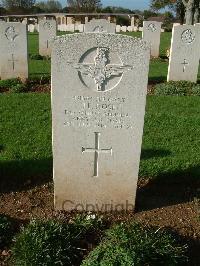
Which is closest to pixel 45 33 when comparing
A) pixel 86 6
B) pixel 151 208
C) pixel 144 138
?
pixel 144 138

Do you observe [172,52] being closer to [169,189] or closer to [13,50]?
[13,50]

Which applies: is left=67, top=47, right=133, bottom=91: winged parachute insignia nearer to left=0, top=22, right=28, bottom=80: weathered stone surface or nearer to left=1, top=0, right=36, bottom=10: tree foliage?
left=0, top=22, right=28, bottom=80: weathered stone surface

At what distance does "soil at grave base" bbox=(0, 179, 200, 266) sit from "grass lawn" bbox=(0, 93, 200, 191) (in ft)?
1.09

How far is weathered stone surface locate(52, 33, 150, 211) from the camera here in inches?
159

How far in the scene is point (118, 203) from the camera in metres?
4.88

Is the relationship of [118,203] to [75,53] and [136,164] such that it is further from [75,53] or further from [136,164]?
[75,53]

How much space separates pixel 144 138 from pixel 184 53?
5421 millimetres

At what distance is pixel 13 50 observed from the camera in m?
11.3

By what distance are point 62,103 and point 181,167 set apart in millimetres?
2457

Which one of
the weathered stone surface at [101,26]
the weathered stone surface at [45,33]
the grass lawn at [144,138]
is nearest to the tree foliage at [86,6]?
the weathered stone surface at [45,33]

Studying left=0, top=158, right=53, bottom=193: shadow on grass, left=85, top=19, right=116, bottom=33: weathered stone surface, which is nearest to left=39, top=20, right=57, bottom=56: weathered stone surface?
left=85, top=19, right=116, bottom=33: weathered stone surface

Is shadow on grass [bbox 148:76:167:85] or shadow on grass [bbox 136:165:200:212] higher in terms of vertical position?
shadow on grass [bbox 148:76:167:85]

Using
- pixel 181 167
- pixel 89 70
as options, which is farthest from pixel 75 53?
pixel 181 167

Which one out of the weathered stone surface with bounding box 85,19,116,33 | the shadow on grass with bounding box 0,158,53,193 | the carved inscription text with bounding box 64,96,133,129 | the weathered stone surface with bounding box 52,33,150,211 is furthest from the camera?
the weathered stone surface with bounding box 85,19,116,33
